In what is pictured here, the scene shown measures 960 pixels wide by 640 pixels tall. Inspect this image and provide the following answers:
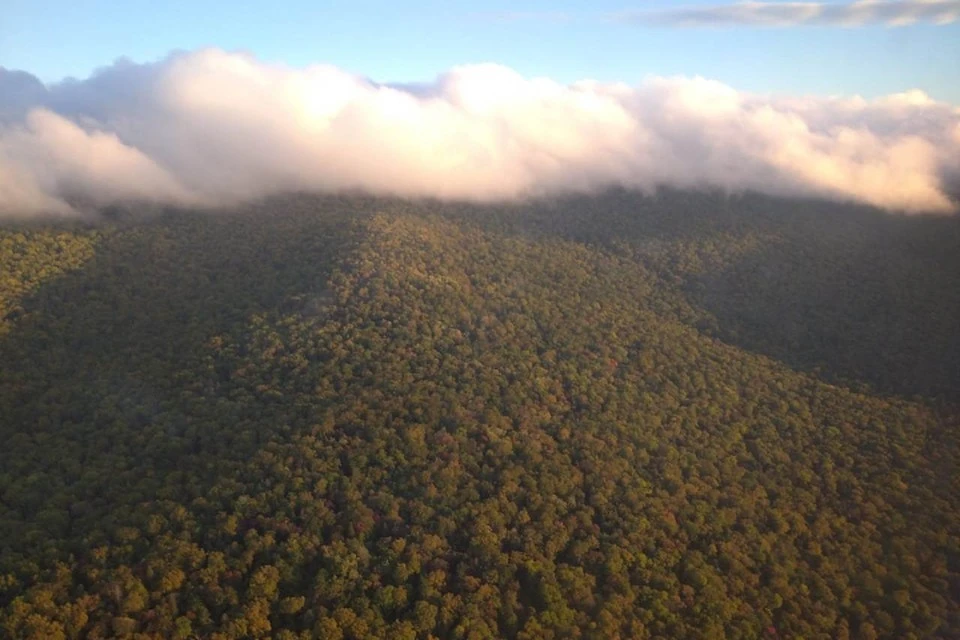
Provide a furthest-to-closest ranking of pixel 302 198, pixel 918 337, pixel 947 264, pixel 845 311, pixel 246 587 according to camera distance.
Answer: pixel 302 198
pixel 947 264
pixel 845 311
pixel 918 337
pixel 246 587

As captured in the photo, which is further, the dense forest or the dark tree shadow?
the dark tree shadow

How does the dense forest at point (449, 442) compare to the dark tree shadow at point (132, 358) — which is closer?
the dense forest at point (449, 442)

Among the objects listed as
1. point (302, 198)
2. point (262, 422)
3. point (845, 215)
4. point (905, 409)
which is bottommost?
point (262, 422)

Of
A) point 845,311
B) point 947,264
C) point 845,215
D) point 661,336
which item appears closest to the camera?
point 661,336

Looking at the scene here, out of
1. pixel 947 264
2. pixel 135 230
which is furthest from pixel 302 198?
pixel 947 264

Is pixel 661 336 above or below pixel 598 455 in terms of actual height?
above

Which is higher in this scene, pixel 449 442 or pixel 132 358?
pixel 132 358

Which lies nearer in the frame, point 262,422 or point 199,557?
point 199,557

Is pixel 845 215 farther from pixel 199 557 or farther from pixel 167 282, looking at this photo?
pixel 199 557
